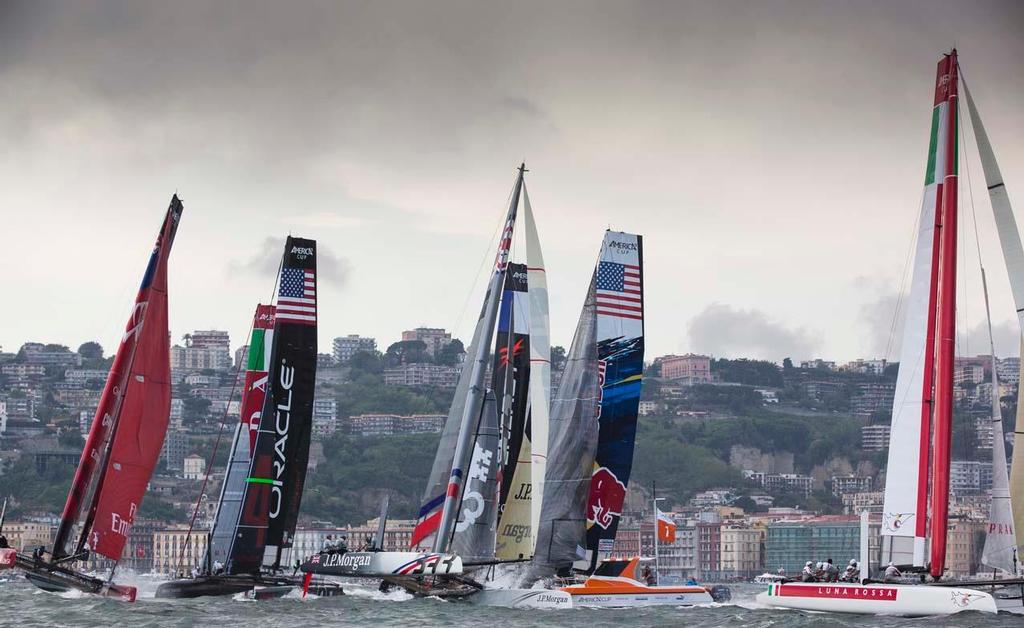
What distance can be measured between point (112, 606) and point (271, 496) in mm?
2963

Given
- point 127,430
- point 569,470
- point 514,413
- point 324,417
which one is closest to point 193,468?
point 324,417

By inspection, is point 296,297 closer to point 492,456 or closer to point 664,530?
point 492,456

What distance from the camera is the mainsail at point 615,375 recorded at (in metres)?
28.4

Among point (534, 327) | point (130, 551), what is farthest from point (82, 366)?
point (534, 327)

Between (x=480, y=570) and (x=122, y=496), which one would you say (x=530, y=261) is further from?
(x=122, y=496)

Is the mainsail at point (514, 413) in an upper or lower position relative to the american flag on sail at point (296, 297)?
lower

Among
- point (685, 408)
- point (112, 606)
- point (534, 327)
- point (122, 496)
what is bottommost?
point (112, 606)

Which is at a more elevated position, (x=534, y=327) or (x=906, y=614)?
(x=534, y=327)

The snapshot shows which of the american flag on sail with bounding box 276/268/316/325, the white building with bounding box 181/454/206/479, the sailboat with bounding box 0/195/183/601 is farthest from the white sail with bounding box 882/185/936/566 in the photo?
the white building with bounding box 181/454/206/479

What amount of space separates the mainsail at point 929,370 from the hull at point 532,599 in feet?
17.8

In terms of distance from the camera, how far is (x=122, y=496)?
86.3 feet

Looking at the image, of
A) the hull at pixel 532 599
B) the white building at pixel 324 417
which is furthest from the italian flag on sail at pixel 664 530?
the white building at pixel 324 417

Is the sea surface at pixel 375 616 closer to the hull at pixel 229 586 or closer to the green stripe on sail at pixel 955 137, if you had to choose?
the hull at pixel 229 586

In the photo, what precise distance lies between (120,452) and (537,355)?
7.05m
